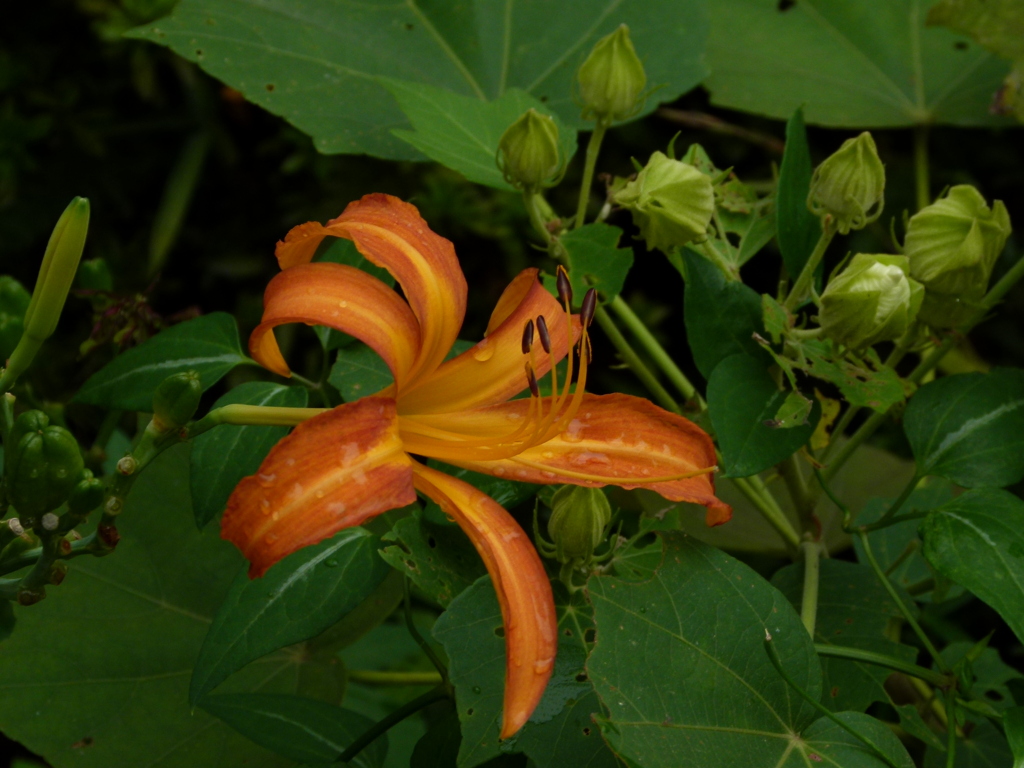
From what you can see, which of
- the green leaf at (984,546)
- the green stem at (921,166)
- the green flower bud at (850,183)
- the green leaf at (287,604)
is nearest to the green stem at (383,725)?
the green leaf at (287,604)

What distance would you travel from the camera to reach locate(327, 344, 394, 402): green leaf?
97 cm

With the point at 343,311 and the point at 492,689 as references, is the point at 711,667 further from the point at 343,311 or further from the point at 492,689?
the point at 343,311

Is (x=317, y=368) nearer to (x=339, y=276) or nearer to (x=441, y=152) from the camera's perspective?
(x=441, y=152)

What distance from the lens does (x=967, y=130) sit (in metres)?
1.75

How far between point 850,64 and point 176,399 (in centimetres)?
133

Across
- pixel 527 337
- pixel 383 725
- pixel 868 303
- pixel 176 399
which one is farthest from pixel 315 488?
pixel 868 303

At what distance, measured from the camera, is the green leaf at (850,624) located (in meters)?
0.91

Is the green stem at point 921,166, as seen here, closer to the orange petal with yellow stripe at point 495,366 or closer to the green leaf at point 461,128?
the green leaf at point 461,128

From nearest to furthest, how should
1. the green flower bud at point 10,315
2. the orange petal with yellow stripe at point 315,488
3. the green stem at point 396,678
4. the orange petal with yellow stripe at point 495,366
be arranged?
the orange petal with yellow stripe at point 315,488 < the orange petal with yellow stripe at point 495,366 < the green flower bud at point 10,315 < the green stem at point 396,678

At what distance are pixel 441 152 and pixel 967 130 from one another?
1.13 m

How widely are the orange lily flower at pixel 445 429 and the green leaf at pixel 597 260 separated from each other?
0.22 ft

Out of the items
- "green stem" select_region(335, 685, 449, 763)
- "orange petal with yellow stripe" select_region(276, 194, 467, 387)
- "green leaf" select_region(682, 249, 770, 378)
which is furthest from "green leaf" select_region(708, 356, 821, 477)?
"green stem" select_region(335, 685, 449, 763)

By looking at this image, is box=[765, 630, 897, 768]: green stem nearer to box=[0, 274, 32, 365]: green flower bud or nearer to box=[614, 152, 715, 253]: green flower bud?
box=[614, 152, 715, 253]: green flower bud

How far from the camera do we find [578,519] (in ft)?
2.55
